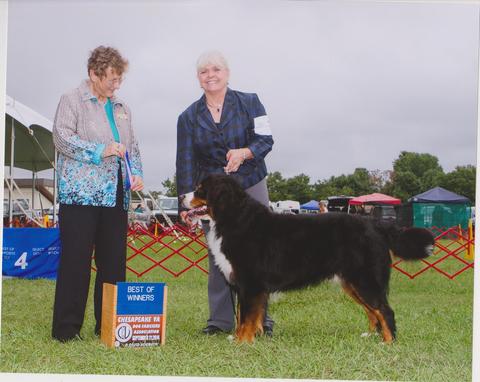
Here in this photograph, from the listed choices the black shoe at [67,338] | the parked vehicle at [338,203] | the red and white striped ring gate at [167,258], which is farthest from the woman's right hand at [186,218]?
the parked vehicle at [338,203]

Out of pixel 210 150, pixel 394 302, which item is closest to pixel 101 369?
pixel 210 150

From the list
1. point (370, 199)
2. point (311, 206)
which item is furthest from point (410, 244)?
point (311, 206)

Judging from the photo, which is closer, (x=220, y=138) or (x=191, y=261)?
(x=220, y=138)

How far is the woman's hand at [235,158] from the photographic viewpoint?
3943mm

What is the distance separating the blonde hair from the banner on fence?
4704 millimetres

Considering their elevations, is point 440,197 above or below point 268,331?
above

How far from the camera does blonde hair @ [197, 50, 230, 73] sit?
3.96 m

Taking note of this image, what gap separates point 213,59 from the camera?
396 cm

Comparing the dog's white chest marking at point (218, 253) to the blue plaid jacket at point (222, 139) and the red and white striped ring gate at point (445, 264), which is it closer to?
the blue plaid jacket at point (222, 139)

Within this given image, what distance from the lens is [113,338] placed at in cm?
355

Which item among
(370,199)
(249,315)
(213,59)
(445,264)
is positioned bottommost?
(445,264)

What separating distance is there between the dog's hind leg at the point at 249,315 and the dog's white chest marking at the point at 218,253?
0.68ft

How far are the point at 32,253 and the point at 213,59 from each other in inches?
200

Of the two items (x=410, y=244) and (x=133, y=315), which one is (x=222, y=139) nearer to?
(x=133, y=315)
